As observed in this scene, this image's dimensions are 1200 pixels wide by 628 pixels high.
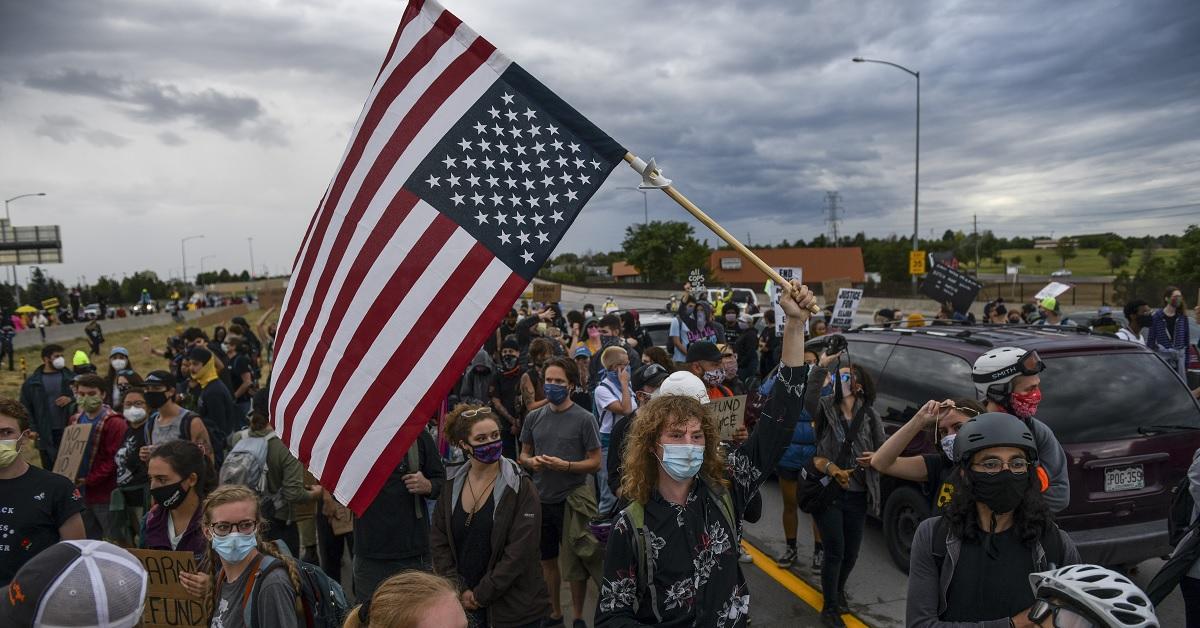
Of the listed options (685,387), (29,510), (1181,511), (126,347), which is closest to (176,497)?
(29,510)

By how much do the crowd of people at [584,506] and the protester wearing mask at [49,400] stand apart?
250 cm

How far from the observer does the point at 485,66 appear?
323cm

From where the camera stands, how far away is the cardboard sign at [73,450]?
538 centimetres

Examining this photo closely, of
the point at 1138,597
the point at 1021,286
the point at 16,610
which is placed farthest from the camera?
the point at 1021,286

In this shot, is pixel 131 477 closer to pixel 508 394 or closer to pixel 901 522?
pixel 508 394

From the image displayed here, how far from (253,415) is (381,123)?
2.66 metres

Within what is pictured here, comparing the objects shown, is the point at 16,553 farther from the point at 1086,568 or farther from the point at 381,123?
the point at 1086,568

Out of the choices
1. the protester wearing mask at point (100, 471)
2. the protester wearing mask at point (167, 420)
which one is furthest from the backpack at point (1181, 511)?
the protester wearing mask at point (100, 471)

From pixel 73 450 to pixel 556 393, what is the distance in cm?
375

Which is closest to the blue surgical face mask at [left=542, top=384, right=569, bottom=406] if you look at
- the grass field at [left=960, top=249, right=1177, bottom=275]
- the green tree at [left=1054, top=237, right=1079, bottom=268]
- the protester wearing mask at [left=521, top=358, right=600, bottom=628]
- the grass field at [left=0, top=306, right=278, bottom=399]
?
the protester wearing mask at [left=521, top=358, right=600, bottom=628]

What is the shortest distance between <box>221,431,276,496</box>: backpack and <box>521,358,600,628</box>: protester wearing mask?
1.79 meters

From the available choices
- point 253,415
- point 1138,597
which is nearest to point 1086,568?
point 1138,597

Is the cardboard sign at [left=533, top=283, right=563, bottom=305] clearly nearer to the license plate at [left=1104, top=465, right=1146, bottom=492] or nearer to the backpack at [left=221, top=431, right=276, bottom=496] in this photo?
the backpack at [left=221, top=431, right=276, bottom=496]

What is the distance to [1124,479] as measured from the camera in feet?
15.7
